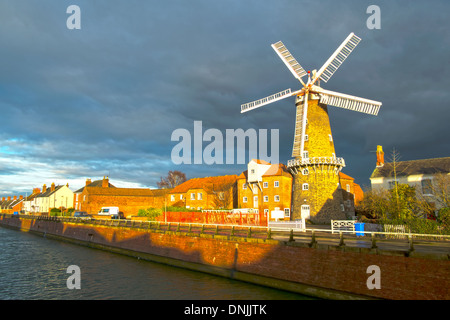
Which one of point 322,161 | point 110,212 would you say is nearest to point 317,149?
point 322,161

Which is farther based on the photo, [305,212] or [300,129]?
[300,129]

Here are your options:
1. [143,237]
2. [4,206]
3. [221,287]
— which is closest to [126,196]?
[143,237]

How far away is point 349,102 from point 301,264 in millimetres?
27509

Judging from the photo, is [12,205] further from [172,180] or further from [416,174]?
[416,174]

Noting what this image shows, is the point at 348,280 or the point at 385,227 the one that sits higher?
the point at 385,227

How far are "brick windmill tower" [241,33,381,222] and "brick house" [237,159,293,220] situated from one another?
22.4 ft

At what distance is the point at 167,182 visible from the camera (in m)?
97.4

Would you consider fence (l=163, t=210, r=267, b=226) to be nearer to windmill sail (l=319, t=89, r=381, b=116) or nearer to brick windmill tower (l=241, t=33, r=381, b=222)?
brick windmill tower (l=241, t=33, r=381, b=222)

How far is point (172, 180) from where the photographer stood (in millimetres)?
96188

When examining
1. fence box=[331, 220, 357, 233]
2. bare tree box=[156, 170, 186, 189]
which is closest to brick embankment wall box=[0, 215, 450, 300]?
fence box=[331, 220, 357, 233]

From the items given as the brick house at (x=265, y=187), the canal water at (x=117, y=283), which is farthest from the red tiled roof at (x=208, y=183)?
the canal water at (x=117, y=283)

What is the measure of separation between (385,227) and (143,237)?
72.5ft
